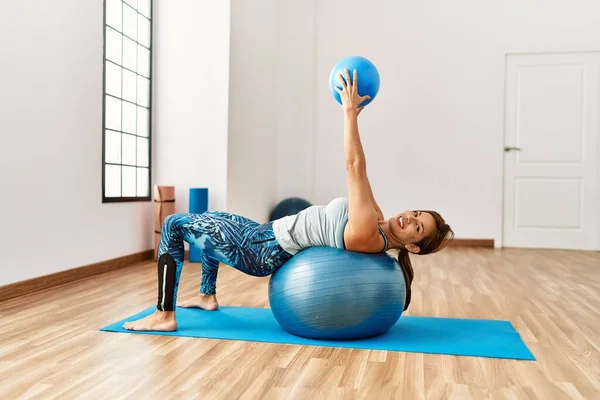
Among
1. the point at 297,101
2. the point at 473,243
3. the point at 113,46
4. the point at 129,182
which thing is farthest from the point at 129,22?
the point at 473,243

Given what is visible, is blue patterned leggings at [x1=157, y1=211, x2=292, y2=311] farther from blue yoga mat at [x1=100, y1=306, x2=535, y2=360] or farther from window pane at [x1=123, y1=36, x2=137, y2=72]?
window pane at [x1=123, y1=36, x2=137, y2=72]

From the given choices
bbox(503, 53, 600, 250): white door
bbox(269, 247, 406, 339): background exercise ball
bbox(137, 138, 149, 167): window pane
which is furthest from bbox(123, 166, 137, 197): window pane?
bbox(503, 53, 600, 250): white door

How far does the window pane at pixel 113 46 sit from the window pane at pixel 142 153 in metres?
0.71

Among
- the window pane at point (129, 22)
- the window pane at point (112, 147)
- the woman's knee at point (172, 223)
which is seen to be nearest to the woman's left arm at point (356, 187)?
the woman's knee at point (172, 223)

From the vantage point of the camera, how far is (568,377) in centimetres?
202

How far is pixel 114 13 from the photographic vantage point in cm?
457

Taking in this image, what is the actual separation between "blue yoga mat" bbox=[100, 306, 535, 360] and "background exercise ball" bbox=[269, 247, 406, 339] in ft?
0.25

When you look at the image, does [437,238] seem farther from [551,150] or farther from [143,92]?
[551,150]

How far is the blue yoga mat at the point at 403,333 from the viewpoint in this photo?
234 cm

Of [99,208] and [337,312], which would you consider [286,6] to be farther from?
[337,312]

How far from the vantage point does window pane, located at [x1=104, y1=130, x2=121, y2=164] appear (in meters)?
4.48

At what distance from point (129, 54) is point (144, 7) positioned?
537 mm

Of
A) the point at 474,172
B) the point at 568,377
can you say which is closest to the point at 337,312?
the point at 568,377

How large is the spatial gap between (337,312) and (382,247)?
31 cm
